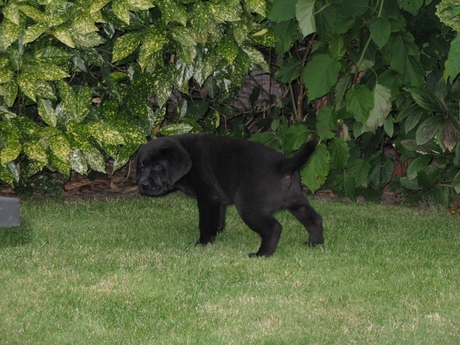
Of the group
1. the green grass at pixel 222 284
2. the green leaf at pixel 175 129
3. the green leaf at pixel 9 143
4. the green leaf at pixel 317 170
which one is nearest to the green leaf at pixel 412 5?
the green leaf at pixel 317 170

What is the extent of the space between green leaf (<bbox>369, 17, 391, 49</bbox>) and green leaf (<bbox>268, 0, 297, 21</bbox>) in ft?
2.08

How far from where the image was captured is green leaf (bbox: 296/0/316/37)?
6035mm

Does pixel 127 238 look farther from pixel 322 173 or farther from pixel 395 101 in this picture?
pixel 395 101

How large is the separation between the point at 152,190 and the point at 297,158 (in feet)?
3.52

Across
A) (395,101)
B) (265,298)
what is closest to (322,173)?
(395,101)

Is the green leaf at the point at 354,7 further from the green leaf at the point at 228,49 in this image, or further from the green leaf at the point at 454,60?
the green leaf at the point at 454,60

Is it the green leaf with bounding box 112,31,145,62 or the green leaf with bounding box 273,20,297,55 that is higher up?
the green leaf with bounding box 273,20,297,55

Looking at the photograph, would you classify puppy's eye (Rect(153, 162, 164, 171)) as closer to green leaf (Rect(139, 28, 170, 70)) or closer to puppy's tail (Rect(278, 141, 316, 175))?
puppy's tail (Rect(278, 141, 316, 175))

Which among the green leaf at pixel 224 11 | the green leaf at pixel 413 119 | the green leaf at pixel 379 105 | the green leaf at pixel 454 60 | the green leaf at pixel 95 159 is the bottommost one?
the green leaf at pixel 95 159

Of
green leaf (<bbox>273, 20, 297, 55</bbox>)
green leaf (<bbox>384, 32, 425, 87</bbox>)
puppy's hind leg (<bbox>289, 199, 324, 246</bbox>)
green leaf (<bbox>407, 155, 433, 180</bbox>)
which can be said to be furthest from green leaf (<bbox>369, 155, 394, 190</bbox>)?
puppy's hind leg (<bbox>289, 199, 324, 246</bbox>)

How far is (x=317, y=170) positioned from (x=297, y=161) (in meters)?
1.68

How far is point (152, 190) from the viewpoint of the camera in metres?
5.34

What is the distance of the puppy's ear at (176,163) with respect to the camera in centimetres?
526

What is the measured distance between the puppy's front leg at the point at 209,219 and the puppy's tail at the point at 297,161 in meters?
0.60
